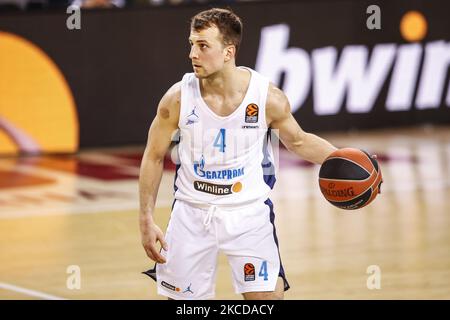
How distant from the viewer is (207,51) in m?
6.24

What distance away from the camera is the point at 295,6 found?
17.0 metres

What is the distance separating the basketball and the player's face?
0.93m

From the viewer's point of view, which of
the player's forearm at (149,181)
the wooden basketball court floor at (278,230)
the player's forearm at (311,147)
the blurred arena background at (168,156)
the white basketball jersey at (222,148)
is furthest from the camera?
the blurred arena background at (168,156)

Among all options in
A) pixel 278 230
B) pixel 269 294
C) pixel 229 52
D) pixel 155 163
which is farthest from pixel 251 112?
pixel 278 230

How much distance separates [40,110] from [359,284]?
25.1 feet

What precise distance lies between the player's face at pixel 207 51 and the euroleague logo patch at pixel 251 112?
0.31 m

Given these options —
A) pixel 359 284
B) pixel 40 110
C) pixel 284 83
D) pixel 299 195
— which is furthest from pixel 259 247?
pixel 284 83

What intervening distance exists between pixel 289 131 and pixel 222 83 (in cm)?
50

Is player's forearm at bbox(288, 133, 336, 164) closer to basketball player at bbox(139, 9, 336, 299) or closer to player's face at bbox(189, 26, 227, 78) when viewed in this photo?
basketball player at bbox(139, 9, 336, 299)

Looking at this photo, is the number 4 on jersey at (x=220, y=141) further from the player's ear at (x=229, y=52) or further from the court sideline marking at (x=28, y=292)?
the court sideline marking at (x=28, y=292)

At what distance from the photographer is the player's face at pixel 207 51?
20.5 feet

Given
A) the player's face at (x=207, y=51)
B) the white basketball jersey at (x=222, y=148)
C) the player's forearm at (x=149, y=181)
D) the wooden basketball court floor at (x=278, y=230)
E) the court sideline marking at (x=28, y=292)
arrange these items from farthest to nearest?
the wooden basketball court floor at (x=278, y=230) < the court sideline marking at (x=28, y=292) < the player's forearm at (x=149, y=181) < the white basketball jersey at (x=222, y=148) < the player's face at (x=207, y=51)

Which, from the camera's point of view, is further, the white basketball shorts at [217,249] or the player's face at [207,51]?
the white basketball shorts at [217,249]

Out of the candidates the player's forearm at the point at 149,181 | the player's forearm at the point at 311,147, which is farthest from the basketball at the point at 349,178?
the player's forearm at the point at 149,181
